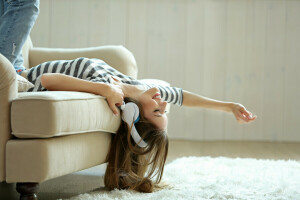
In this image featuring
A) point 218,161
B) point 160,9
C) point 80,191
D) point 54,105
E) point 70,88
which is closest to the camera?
point 54,105

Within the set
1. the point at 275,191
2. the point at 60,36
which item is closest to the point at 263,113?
the point at 60,36

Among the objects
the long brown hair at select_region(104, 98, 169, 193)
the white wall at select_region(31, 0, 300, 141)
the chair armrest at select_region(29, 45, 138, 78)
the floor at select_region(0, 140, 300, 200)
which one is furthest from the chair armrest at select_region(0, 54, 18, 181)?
the white wall at select_region(31, 0, 300, 141)

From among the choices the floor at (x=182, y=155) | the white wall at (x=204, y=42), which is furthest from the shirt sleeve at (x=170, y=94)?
the white wall at (x=204, y=42)

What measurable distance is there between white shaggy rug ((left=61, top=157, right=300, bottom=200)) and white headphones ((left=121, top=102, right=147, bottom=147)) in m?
0.21

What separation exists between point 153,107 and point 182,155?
1.24 metres

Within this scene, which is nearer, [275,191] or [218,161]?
[275,191]

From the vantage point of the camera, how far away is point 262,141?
12.7 ft

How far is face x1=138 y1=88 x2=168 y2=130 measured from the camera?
184 centimetres

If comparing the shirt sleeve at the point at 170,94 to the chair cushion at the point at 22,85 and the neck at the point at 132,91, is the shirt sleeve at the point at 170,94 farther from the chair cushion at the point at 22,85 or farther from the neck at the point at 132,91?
the chair cushion at the point at 22,85

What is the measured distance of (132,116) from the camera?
5.96ft

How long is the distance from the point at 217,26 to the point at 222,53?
22 centimetres

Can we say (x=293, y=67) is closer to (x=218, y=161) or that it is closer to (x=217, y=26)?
(x=217, y=26)

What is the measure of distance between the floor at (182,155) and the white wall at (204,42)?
256 mm

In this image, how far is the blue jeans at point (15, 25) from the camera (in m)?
1.98
